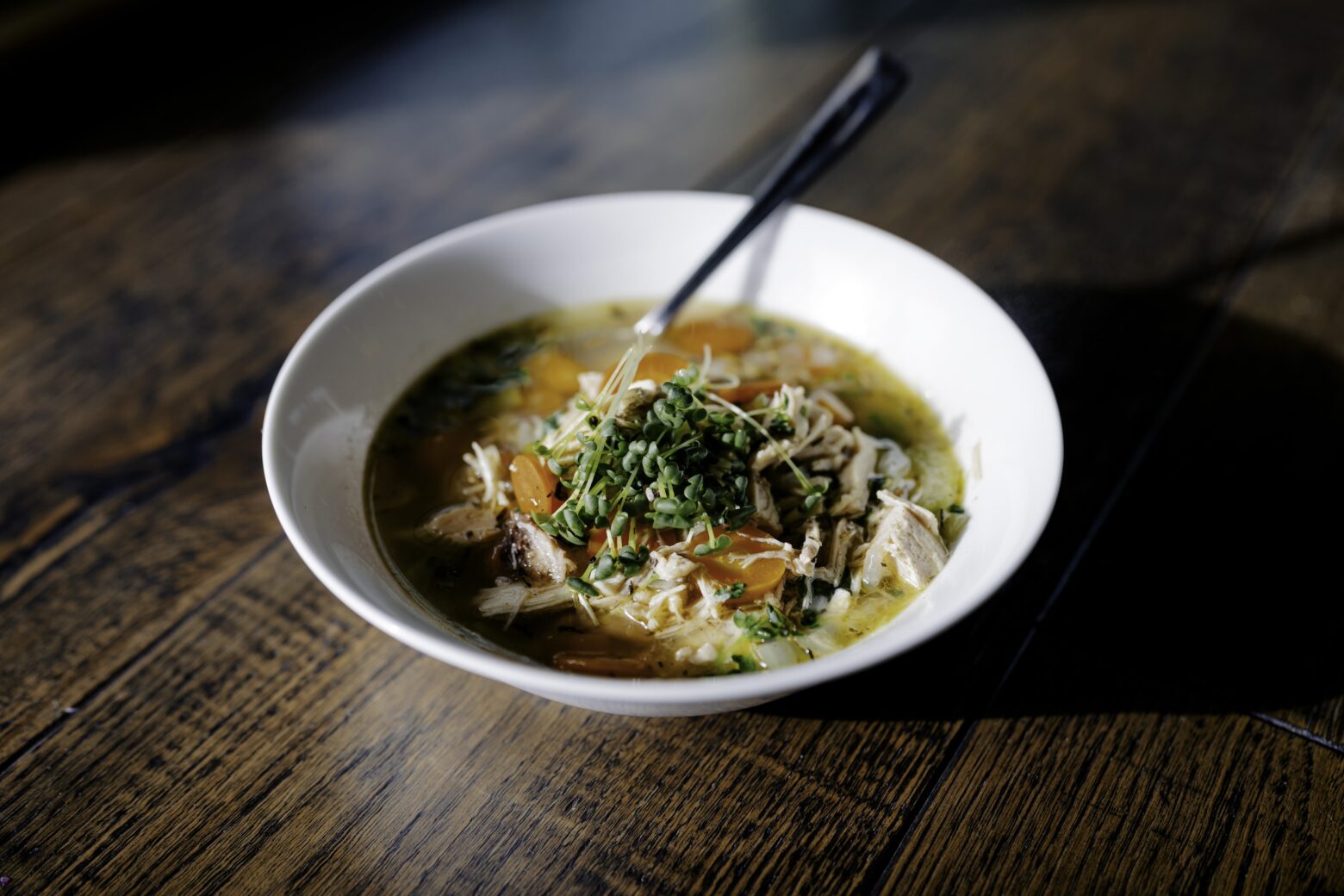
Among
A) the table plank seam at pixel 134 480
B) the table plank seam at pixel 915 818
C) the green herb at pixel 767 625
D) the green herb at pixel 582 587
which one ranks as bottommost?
the table plank seam at pixel 915 818

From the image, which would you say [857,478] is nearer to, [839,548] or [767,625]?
[839,548]

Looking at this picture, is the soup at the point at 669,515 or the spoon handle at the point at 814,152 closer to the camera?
the soup at the point at 669,515

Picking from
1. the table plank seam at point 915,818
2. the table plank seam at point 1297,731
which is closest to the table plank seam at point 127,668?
the table plank seam at point 915,818

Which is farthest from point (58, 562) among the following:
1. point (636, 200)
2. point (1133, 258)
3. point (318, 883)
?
point (1133, 258)

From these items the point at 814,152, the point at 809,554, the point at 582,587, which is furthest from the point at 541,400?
the point at 814,152

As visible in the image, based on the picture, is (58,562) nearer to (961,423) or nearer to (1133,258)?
(961,423)

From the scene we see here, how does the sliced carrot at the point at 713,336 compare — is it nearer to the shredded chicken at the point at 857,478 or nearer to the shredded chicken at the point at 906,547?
the shredded chicken at the point at 857,478

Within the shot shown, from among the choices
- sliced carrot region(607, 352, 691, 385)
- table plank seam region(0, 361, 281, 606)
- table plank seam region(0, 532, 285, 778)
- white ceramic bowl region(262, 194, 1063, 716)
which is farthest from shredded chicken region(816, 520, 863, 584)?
table plank seam region(0, 361, 281, 606)
